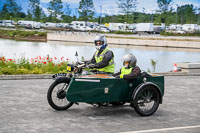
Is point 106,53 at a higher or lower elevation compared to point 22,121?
higher

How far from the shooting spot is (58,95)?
28.6 feet

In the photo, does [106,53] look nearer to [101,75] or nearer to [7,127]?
[101,75]

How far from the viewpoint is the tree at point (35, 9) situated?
152875mm

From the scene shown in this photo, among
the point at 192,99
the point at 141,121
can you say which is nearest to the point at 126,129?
the point at 141,121

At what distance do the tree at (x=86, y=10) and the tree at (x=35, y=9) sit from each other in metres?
17.6

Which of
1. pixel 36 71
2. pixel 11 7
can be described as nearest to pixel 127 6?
pixel 11 7

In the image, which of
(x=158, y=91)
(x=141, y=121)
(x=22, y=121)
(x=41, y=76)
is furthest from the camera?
(x=41, y=76)

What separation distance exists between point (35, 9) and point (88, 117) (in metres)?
161

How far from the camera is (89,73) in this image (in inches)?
349

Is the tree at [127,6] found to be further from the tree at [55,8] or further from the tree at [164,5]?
the tree at [55,8]

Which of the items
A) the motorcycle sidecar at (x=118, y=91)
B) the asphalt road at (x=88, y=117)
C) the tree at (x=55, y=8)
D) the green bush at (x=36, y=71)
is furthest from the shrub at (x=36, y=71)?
the tree at (x=55, y=8)

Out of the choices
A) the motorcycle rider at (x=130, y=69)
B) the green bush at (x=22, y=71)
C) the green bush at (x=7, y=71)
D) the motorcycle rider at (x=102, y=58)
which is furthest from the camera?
the green bush at (x=22, y=71)

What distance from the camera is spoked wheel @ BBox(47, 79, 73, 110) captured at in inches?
340

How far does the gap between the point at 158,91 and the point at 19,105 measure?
133 inches
